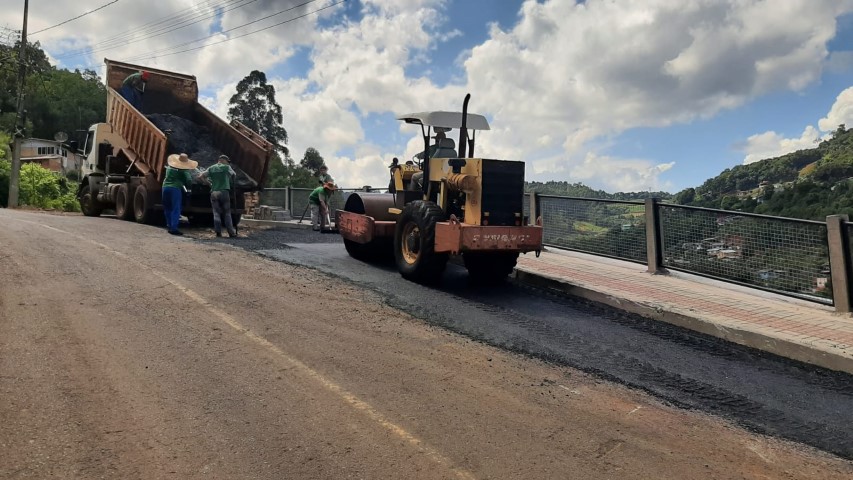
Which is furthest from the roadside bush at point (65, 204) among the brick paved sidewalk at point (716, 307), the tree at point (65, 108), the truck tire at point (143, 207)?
the tree at point (65, 108)

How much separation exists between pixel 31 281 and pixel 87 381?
3.53 meters

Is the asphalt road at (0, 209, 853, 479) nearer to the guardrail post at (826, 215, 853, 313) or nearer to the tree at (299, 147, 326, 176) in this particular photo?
the guardrail post at (826, 215, 853, 313)

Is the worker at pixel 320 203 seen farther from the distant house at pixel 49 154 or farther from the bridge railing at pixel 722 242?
the distant house at pixel 49 154

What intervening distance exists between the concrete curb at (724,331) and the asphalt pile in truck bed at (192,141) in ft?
28.1

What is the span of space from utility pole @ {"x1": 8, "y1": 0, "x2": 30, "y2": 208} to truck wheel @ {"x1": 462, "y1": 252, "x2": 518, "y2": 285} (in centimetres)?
2475

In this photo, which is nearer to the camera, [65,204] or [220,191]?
[220,191]

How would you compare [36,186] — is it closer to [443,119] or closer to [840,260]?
[443,119]

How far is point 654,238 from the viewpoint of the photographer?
9609mm

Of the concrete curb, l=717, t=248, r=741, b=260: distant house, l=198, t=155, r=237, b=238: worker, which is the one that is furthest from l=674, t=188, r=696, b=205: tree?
l=198, t=155, r=237, b=238: worker

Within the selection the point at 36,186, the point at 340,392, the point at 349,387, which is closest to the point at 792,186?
the point at 349,387

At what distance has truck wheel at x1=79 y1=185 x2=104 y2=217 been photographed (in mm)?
16770

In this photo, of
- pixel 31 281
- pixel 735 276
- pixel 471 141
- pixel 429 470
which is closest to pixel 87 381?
pixel 429 470

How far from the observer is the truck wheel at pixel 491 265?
8.88 meters

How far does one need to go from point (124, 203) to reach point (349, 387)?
42.4 feet
